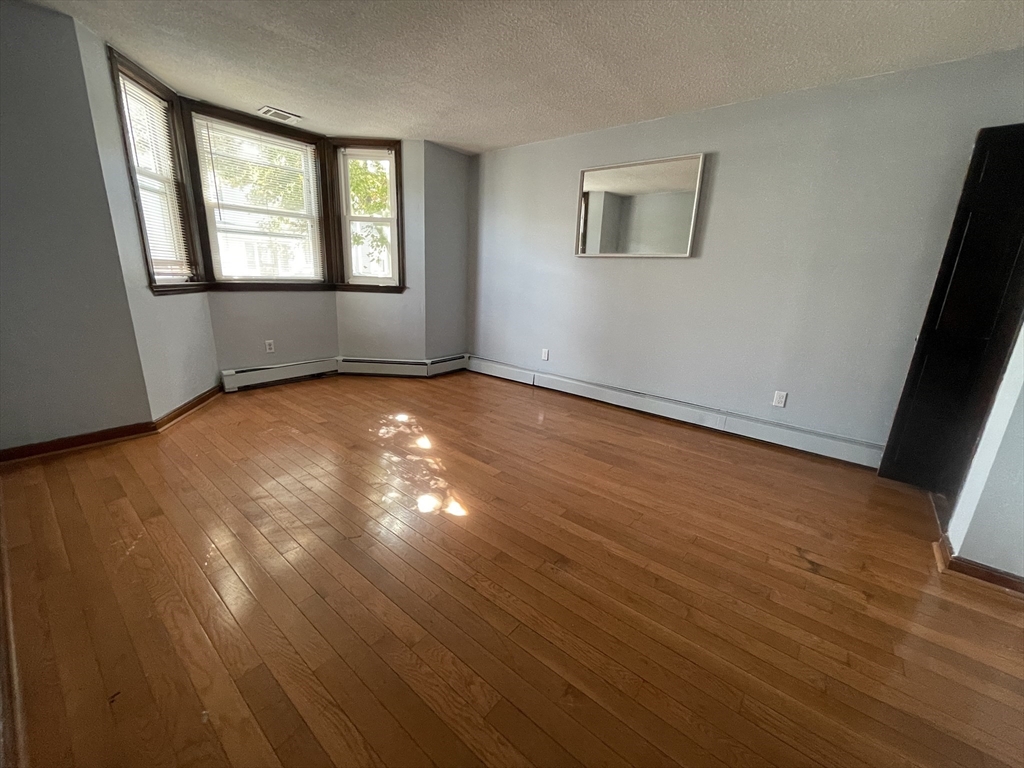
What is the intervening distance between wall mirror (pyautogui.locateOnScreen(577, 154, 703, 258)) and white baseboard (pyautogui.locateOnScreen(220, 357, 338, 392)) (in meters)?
2.93

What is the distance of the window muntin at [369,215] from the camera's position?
13.0 feet

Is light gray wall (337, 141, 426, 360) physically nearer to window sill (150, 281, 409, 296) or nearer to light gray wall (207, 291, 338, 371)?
window sill (150, 281, 409, 296)

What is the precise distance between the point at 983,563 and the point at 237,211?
527 cm

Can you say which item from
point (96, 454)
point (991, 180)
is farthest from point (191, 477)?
point (991, 180)

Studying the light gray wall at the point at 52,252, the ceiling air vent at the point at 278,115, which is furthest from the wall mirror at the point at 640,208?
the light gray wall at the point at 52,252

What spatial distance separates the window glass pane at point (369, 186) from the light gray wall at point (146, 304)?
1687 millimetres

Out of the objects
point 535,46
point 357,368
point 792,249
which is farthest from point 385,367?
point 792,249

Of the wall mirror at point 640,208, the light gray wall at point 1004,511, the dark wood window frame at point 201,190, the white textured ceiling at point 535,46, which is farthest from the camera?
the wall mirror at point 640,208

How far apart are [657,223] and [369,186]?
286 centimetres

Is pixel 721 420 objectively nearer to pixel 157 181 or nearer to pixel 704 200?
pixel 704 200

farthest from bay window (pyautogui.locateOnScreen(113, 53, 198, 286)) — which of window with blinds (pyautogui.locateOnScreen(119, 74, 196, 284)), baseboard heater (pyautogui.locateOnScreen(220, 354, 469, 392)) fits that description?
baseboard heater (pyautogui.locateOnScreen(220, 354, 469, 392))

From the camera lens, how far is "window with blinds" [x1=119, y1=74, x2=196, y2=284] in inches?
103

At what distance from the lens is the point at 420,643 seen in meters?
1.27

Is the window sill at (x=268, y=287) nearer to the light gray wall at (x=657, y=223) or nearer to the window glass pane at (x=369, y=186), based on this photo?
the window glass pane at (x=369, y=186)
